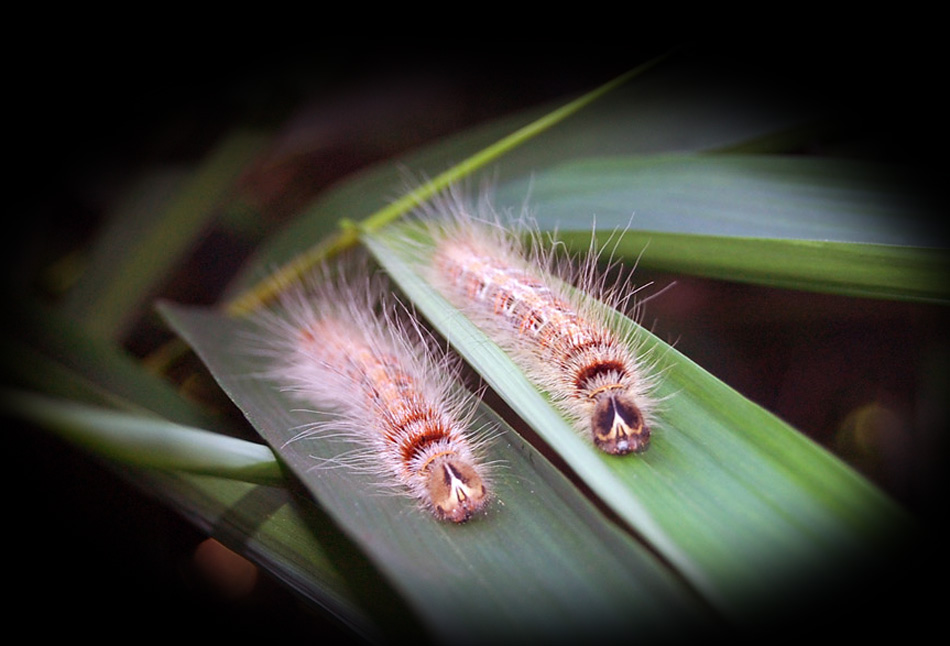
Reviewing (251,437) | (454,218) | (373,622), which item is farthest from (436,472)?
(454,218)

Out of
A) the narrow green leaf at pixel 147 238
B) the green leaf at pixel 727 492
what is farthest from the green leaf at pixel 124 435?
the narrow green leaf at pixel 147 238

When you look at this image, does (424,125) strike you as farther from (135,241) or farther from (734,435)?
(734,435)

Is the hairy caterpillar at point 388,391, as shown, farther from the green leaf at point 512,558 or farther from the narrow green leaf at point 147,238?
the narrow green leaf at point 147,238

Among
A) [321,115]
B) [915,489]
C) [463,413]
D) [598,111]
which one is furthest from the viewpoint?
[321,115]

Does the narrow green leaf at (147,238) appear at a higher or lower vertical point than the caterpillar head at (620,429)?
lower

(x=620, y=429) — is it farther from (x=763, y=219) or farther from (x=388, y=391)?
(x=763, y=219)

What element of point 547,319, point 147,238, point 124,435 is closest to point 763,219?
point 547,319

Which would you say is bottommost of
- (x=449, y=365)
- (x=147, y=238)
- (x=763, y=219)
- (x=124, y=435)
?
(x=124, y=435)
